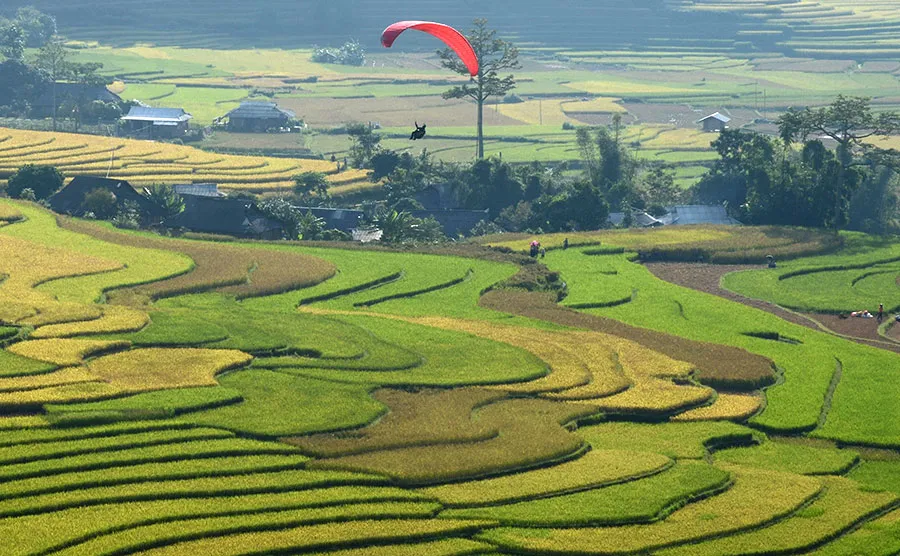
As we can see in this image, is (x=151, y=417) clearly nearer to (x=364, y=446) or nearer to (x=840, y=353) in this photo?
(x=364, y=446)

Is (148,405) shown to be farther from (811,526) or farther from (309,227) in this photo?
(309,227)

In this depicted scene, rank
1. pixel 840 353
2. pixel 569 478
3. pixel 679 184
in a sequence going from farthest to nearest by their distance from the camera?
1. pixel 679 184
2. pixel 840 353
3. pixel 569 478

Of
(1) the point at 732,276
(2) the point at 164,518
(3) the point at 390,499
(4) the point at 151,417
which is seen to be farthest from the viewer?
(1) the point at 732,276

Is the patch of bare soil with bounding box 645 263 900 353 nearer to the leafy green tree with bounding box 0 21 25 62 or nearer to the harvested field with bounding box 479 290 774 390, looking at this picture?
the harvested field with bounding box 479 290 774 390

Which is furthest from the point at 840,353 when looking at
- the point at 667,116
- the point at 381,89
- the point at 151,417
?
the point at 381,89

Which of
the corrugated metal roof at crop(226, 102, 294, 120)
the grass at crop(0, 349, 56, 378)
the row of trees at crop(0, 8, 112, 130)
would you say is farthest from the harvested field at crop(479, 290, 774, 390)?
the row of trees at crop(0, 8, 112, 130)
